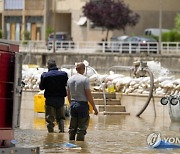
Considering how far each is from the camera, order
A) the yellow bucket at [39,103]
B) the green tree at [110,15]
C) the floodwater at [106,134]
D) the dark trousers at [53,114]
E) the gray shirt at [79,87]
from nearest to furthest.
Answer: the floodwater at [106,134] → the gray shirt at [79,87] → the dark trousers at [53,114] → the yellow bucket at [39,103] → the green tree at [110,15]

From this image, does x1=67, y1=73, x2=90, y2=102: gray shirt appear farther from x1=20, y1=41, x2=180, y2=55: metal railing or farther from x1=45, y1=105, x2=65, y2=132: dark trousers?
x1=20, y1=41, x2=180, y2=55: metal railing

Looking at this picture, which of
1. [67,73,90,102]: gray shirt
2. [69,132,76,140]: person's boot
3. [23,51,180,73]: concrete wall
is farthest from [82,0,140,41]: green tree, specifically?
[67,73,90,102]: gray shirt

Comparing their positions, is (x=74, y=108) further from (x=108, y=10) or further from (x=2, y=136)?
(x=108, y=10)

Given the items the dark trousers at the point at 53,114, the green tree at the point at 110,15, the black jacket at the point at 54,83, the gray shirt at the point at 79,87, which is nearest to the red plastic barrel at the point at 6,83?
the gray shirt at the point at 79,87

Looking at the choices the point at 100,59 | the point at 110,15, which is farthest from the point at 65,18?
the point at 100,59

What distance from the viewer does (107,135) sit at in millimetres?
19500

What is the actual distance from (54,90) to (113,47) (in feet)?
136

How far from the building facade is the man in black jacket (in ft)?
181

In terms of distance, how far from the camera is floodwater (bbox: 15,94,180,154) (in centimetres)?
1634

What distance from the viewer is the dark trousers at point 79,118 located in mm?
16875

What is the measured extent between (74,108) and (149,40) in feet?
145

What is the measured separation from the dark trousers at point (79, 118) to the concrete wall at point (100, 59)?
1472 inches

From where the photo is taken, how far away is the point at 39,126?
22000 mm

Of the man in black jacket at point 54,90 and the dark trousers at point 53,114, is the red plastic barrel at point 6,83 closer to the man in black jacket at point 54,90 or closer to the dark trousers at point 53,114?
the man in black jacket at point 54,90
